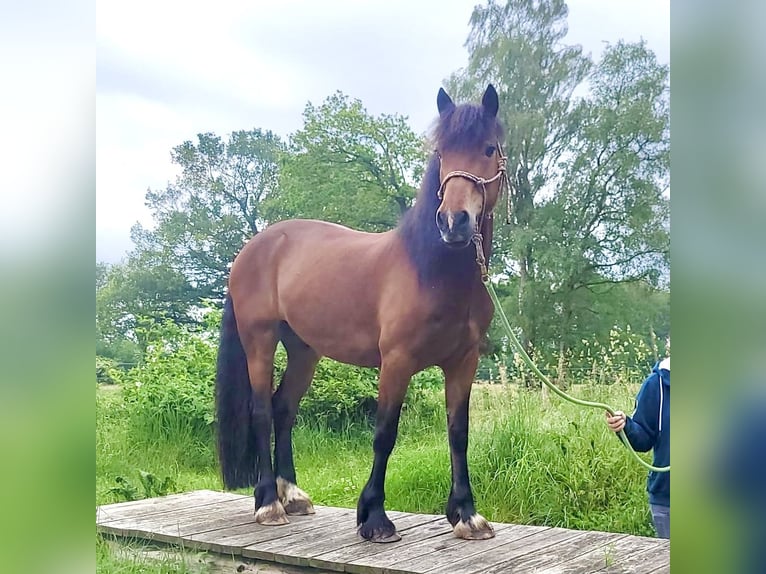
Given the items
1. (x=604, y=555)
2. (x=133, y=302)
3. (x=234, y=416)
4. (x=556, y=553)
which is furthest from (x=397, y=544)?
(x=133, y=302)

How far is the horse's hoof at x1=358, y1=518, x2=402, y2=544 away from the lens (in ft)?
8.96

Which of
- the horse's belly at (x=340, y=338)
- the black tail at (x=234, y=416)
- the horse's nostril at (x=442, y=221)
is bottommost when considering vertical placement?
the black tail at (x=234, y=416)

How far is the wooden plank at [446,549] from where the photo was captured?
249 centimetres

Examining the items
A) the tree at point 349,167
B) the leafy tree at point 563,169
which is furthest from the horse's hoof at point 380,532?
the tree at point 349,167

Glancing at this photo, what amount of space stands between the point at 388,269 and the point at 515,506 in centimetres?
105

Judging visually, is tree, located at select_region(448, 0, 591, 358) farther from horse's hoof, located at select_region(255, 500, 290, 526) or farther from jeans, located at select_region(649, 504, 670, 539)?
horse's hoof, located at select_region(255, 500, 290, 526)

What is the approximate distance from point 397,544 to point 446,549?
0.19 m

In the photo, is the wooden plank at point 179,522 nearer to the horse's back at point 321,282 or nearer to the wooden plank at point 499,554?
the horse's back at point 321,282

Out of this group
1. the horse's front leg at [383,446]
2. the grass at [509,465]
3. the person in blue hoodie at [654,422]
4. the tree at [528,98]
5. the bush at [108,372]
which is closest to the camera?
the person in blue hoodie at [654,422]

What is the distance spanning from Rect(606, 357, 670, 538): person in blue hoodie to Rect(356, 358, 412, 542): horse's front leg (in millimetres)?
720

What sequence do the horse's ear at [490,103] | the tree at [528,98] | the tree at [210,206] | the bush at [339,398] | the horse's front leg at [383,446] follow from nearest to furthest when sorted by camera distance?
the horse's ear at [490,103]
the horse's front leg at [383,446]
the tree at [528,98]
the bush at [339,398]
the tree at [210,206]

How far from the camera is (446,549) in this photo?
2.61m

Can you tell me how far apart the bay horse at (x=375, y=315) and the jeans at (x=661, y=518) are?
57 cm

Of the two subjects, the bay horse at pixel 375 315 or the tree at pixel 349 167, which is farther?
the tree at pixel 349 167
